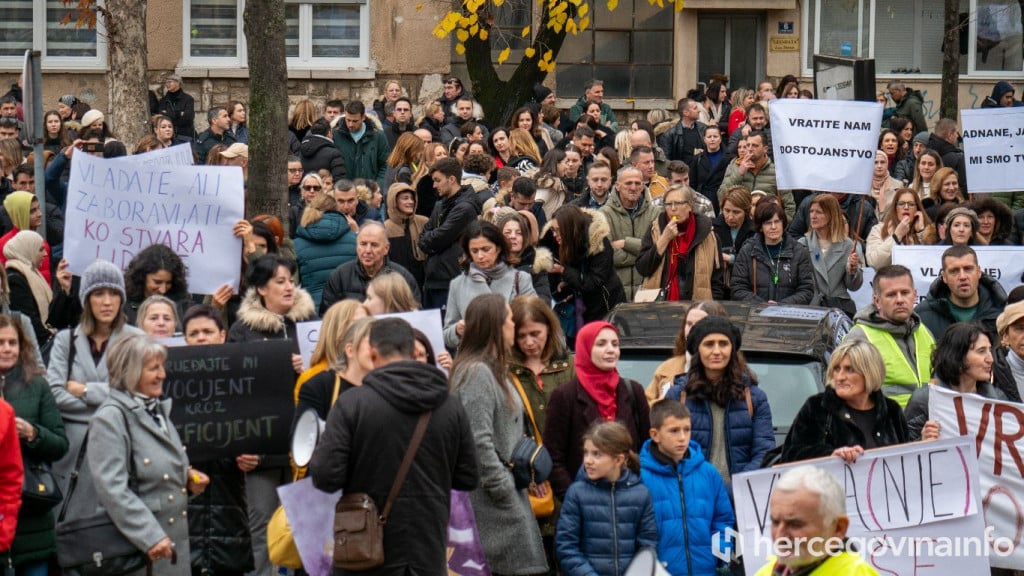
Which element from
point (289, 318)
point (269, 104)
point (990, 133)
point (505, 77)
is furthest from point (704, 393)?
point (505, 77)

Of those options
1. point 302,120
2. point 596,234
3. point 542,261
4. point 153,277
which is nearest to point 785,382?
point 542,261

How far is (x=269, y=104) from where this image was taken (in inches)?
521

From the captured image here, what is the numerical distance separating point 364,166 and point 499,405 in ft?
33.0

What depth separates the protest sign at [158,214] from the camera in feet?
34.2

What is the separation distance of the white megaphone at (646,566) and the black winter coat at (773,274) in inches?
197

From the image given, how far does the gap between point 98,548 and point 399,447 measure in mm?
1643

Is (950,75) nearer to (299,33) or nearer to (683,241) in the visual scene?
(299,33)

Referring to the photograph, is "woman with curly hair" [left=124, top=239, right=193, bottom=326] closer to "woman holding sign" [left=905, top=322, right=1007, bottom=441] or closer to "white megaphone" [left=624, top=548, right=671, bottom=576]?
"white megaphone" [left=624, top=548, right=671, bottom=576]

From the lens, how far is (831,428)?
7965 millimetres

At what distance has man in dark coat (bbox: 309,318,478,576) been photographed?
6742 mm

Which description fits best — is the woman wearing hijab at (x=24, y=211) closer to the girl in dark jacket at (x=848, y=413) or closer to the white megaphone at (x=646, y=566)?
the girl in dark jacket at (x=848, y=413)

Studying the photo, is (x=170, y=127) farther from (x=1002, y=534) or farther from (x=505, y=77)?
(x=1002, y=534)

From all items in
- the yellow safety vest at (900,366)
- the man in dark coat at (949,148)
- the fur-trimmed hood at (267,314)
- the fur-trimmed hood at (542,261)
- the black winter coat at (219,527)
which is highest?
the man in dark coat at (949,148)

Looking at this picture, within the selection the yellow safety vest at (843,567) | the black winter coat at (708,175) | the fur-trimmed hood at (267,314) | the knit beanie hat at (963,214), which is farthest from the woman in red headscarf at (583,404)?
the black winter coat at (708,175)
